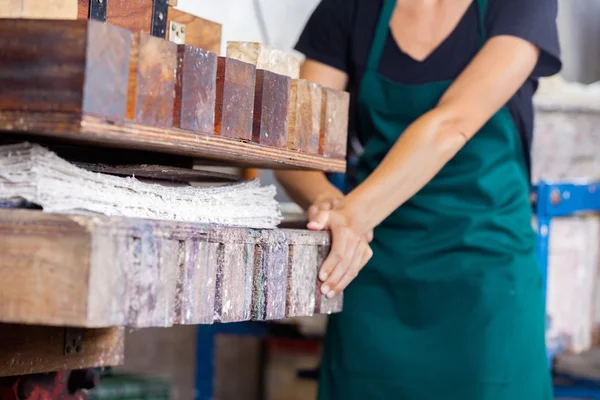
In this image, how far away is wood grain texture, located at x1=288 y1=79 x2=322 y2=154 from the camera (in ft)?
3.89

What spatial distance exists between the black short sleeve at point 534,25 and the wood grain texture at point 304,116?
56cm

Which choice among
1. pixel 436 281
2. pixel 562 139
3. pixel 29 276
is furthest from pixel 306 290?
pixel 562 139

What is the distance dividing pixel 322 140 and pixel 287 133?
0.11 m

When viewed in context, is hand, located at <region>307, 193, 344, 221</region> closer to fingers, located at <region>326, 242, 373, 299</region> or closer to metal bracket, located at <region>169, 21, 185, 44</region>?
fingers, located at <region>326, 242, 373, 299</region>

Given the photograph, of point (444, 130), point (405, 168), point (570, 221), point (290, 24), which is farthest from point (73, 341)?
point (290, 24)

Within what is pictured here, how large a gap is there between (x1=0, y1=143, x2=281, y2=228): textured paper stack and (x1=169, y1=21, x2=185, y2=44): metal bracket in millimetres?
199

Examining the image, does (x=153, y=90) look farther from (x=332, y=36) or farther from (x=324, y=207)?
(x=332, y=36)

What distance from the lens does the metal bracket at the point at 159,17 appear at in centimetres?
115

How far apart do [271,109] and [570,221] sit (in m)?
1.83

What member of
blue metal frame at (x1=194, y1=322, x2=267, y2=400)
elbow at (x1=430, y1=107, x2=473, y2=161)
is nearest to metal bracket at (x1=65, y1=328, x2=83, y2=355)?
elbow at (x1=430, y1=107, x2=473, y2=161)

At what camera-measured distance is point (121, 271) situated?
87 cm

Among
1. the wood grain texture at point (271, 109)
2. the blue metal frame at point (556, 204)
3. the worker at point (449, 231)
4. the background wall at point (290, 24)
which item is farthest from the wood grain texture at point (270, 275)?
the blue metal frame at point (556, 204)

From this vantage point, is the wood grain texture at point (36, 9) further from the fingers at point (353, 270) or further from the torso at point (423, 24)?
the torso at point (423, 24)

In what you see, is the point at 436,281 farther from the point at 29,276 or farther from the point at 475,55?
the point at 29,276
